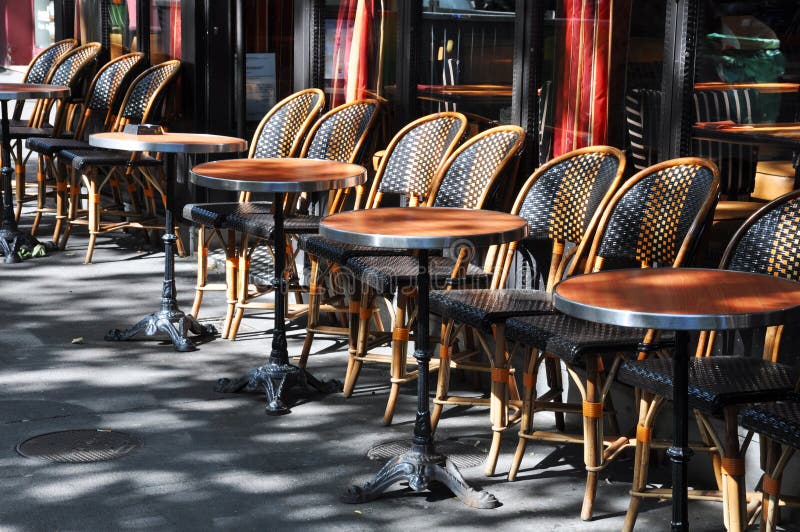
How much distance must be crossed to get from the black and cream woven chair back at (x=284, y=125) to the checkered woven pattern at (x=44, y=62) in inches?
157

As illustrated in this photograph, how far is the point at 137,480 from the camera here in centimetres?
455

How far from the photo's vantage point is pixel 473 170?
5.80 metres

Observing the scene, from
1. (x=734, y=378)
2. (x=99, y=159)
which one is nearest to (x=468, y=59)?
(x=734, y=378)

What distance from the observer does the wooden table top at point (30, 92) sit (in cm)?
844

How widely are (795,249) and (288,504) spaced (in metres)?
1.98

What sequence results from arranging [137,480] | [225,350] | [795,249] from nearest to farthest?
[795,249], [137,480], [225,350]

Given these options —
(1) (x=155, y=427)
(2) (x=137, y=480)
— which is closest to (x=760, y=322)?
(2) (x=137, y=480)

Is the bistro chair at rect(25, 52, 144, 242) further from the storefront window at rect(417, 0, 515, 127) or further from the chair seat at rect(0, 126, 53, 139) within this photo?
the storefront window at rect(417, 0, 515, 127)

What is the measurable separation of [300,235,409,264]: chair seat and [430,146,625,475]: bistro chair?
0.57 m

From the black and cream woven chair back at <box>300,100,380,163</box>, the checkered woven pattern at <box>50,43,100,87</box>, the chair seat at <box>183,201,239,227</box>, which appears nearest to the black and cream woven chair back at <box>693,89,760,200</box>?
the black and cream woven chair back at <box>300,100,380,163</box>

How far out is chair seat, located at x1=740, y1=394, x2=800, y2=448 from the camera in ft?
10.9

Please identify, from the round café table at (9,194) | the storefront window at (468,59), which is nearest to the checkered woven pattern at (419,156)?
the storefront window at (468,59)

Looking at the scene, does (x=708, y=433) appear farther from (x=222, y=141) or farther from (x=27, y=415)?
(x=222, y=141)

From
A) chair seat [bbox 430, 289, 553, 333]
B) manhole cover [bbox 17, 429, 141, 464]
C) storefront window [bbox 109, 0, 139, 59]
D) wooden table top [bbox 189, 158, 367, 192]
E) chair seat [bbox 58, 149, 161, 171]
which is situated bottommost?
manhole cover [bbox 17, 429, 141, 464]
